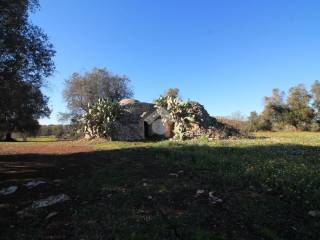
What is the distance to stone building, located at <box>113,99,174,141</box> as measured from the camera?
36.2 m

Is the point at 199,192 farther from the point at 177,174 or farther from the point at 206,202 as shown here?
the point at 177,174

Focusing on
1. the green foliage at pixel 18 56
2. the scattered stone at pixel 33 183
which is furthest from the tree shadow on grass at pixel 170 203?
the green foliage at pixel 18 56

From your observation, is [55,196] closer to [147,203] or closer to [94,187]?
[94,187]

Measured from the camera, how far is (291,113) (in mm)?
67625

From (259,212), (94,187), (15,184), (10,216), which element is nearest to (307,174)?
(259,212)

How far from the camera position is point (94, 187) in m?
10.7

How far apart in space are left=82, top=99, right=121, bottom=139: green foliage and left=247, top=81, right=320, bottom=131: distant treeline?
35717mm

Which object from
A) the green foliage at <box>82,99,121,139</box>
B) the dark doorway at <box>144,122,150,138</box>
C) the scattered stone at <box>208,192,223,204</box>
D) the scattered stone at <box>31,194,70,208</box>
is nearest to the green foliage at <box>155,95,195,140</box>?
the dark doorway at <box>144,122,150,138</box>

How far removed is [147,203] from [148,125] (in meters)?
29.9

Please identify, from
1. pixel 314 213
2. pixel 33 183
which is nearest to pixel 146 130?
pixel 33 183

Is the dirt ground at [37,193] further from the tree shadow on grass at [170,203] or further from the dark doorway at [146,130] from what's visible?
the dark doorway at [146,130]

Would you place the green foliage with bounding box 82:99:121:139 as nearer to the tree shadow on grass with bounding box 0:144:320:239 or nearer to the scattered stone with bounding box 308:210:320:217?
the tree shadow on grass with bounding box 0:144:320:239

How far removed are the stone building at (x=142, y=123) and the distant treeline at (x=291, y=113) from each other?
30.9 metres

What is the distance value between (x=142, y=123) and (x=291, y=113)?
4026cm
